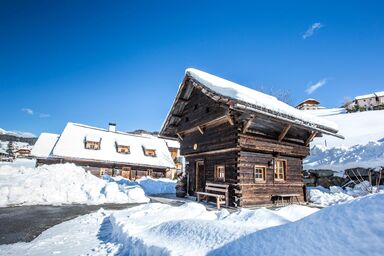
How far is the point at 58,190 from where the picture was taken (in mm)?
13516

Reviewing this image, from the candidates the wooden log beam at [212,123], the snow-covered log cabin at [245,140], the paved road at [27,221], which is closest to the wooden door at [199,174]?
the snow-covered log cabin at [245,140]

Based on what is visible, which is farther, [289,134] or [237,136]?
[289,134]

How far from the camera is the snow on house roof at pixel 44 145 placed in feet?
89.1

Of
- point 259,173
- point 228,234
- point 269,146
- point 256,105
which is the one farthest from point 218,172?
point 228,234

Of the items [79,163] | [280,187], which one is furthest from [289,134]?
[79,163]

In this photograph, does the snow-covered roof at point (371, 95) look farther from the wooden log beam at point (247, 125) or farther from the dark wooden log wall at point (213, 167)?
the wooden log beam at point (247, 125)

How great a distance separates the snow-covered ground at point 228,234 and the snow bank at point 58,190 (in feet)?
19.3

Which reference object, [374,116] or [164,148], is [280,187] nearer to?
[164,148]

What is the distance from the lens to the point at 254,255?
311 centimetres

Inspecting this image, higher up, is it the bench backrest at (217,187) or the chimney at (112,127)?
the chimney at (112,127)

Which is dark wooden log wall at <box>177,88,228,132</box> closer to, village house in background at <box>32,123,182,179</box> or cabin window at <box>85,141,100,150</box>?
village house in background at <box>32,123,182,179</box>

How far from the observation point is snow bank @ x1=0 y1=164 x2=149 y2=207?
1245 centimetres

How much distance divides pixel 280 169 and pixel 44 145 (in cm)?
2783

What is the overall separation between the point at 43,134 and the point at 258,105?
101ft
